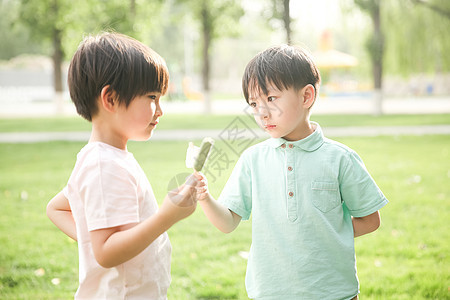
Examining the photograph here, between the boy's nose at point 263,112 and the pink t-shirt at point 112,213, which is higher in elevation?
the boy's nose at point 263,112

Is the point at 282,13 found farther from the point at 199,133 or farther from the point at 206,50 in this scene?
the point at 199,133

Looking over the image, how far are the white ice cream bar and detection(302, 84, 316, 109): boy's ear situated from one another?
1.99 feet

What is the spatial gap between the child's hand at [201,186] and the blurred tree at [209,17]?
1794 centimetres

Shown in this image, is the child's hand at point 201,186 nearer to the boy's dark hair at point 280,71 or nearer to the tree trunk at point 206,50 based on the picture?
the boy's dark hair at point 280,71

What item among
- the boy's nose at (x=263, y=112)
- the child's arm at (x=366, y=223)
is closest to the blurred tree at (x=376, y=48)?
the child's arm at (x=366, y=223)

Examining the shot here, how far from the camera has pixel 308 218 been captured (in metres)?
1.75

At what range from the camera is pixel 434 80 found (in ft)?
117

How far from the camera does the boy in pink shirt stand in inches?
53.6

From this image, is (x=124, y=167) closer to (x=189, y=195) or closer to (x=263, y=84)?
(x=189, y=195)

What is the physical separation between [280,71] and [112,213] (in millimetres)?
797

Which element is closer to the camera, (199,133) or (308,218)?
(308,218)

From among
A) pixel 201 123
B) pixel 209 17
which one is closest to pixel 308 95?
pixel 201 123

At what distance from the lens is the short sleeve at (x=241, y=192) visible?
74.3 inches

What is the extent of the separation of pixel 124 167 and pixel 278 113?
61 centimetres
